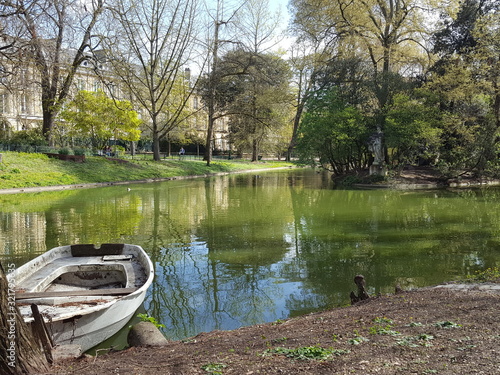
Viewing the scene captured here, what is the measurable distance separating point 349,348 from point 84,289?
15.7ft

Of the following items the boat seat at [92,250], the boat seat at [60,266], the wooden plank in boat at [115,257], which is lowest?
the boat seat at [60,266]

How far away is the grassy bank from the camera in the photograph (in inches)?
947

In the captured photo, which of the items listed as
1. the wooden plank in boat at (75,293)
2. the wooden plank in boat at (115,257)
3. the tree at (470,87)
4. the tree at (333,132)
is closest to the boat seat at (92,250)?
the wooden plank in boat at (115,257)

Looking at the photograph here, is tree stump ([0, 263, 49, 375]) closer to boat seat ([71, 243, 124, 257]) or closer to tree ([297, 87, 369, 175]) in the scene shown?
boat seat ([71, 243, 124, 257])

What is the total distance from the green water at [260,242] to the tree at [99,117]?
1312 cm

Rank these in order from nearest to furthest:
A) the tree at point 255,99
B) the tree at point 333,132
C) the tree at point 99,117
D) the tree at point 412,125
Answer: the tree at point 412,125
the tree at point 333,132
the tree at point 99,117
the tree at point 255,99

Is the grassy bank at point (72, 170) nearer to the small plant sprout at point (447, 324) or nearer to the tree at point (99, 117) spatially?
the tree at point (99, 117)

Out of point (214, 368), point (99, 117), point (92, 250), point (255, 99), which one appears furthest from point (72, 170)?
point (214, 368)

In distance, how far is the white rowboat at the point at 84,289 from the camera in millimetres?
5062

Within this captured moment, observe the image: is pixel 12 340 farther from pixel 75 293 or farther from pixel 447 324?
pixel 447 324

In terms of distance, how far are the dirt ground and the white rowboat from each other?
2.03ft

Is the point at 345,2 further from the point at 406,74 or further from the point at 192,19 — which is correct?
Result: the point at 192,19

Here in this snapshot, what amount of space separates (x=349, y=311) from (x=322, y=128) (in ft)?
82.0

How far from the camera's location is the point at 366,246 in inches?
431
